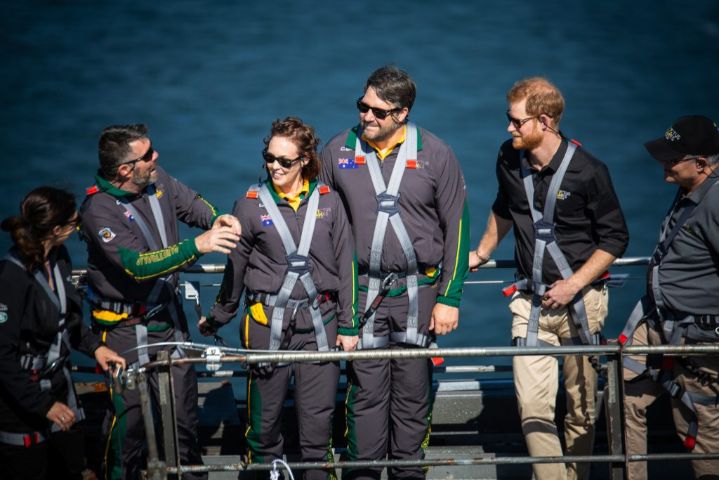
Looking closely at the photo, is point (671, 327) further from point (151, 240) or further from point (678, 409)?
point (151, 240)

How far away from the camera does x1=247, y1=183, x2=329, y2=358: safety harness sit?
5.62 m

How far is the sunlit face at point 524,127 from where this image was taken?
575 centimetres

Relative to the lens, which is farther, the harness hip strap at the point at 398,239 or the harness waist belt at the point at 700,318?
the harness hip strap at the point at 398,239

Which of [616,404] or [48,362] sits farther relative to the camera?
[48,362]

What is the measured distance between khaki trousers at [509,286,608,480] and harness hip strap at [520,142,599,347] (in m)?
0.06

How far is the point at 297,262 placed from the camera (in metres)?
5.62

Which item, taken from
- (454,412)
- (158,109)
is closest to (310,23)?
(158,109)

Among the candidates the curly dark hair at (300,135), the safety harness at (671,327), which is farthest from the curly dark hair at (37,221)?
the safety harness at (671,327)

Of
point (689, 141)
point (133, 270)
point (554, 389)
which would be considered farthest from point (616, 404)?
point (133, 270)

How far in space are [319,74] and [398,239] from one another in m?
19.4

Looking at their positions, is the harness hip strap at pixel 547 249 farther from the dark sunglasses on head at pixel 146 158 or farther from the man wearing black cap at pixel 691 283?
the dark sunglasses on head at pixel 146 158

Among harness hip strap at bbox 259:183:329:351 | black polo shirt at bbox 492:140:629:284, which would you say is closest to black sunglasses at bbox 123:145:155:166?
harness hip strap at bbox 259:183:329:351

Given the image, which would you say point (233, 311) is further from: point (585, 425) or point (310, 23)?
point (310, 23)

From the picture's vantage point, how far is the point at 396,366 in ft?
19.3
